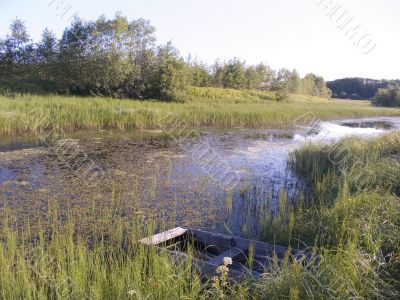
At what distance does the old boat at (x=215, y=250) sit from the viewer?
2.91 metres

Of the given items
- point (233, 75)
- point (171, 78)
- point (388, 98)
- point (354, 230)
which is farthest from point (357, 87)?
point (354, 230)

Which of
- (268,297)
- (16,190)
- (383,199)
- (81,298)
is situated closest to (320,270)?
(268,297)

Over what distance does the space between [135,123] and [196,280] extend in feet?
34.6

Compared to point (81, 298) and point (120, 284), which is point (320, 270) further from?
point (81, 298)

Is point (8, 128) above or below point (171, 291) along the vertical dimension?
above

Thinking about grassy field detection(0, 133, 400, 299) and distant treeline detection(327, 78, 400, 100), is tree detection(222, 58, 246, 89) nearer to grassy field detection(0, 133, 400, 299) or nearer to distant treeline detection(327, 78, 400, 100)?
grassy field detection(0, 133, 400, 299)

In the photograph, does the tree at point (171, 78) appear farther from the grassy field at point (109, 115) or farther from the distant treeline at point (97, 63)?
the grassy field at point (109, 115)

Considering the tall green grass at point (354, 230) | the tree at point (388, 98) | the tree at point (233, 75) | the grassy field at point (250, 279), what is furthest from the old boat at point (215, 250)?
the tree at point (388, 98)

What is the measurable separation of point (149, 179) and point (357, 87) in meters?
66.2

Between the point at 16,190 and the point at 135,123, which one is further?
the point at 135,123

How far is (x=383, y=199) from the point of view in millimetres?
3830

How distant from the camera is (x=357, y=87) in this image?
6444 cm

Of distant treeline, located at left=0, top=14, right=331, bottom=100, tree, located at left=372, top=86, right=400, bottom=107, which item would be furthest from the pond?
tree, located at left=372, top=86, right=400, bottom=107

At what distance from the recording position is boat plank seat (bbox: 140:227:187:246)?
317cm
